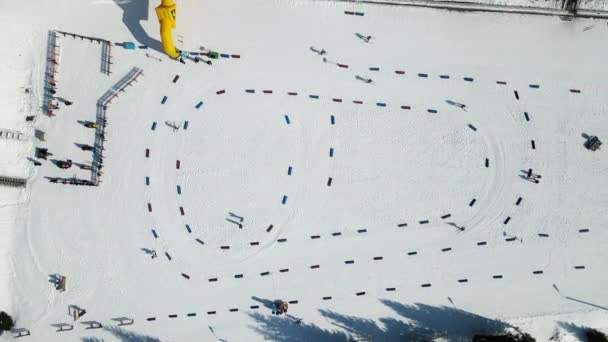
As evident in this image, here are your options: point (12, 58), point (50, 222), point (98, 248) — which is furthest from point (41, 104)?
point (98, 248)

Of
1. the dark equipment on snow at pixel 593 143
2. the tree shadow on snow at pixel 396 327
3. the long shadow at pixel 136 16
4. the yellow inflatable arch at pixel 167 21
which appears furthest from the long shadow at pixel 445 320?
the long shadow at pixel 136 16

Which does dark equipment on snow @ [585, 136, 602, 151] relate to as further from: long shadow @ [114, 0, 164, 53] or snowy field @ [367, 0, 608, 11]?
long shadow @ [114, 0, 164, 53]

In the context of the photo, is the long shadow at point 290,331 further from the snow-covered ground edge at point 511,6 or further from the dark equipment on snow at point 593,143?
the snow-covered ground edge at point 511,6

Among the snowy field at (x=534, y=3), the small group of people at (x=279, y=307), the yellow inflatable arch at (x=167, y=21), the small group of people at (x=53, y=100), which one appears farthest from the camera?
the small group of people at (x=53, y=100)

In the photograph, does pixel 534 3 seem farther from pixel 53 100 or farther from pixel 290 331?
pixel 53 100

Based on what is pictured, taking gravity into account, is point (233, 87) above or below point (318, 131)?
above

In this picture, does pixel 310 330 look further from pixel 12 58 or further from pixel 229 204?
pixel 12 58
